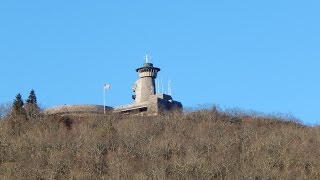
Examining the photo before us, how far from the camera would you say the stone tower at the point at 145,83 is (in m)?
56.0

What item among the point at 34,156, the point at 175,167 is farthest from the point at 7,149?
the point at 175,167

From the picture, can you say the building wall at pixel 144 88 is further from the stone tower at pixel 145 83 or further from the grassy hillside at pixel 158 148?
the grassy hillside at pixel 158 148

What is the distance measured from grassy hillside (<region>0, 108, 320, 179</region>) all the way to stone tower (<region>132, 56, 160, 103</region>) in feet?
38.6

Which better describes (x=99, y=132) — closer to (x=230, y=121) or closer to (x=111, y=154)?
(x=111, y=154)

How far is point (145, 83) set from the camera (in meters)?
57.4

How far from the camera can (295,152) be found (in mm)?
36312

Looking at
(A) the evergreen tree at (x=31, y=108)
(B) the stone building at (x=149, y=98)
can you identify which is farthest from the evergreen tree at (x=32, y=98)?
(B) the stone building at (x=149, y=98)

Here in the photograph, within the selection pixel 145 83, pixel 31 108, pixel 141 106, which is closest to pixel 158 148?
pixel 31 108

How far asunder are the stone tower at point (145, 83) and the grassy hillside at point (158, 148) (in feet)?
38.6

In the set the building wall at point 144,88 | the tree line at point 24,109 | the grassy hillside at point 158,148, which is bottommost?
the grassy hillside at point 158,148

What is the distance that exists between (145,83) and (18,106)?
15788 millimetres

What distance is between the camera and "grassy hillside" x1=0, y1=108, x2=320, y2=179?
3422cm

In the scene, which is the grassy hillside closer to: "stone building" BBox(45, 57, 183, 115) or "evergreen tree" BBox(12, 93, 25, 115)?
"evergreen tree" BBox(12, 93, 25, 115)

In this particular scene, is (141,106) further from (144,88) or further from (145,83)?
(145,83)
